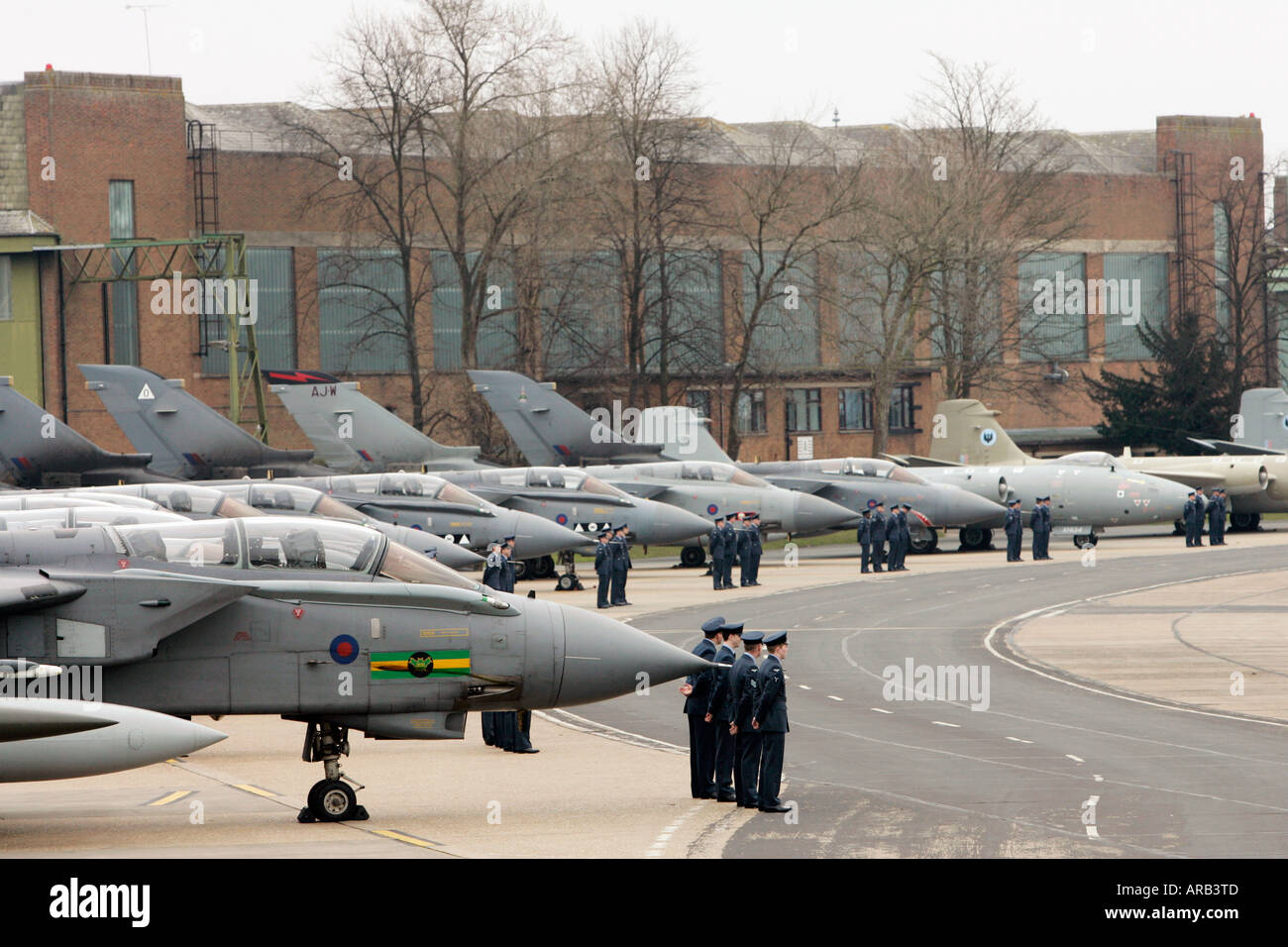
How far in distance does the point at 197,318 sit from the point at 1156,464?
33585mm

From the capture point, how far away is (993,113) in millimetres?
67562

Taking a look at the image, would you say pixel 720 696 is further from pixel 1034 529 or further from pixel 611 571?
pixel 1034 529

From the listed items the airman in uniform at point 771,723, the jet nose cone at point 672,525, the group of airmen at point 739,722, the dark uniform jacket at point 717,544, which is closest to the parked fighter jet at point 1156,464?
the jet nose cone at point 672,525

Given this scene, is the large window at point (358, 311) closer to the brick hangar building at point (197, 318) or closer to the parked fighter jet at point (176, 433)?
the brick hangar building at point (197, 318)

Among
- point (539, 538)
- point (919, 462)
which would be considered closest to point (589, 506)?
point (539, 538)

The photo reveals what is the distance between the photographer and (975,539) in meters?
48.0

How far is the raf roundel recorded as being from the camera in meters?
13.3

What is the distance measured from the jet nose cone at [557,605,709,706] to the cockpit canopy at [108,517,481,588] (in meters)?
1.12

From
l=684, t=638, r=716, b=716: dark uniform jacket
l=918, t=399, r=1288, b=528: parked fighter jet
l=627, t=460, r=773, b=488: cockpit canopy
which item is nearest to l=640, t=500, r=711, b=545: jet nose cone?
l=627, t=460, r=773, b=488: cockpit canopy

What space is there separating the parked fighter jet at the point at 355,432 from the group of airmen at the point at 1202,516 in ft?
66.1

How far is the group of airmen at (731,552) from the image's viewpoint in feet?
118

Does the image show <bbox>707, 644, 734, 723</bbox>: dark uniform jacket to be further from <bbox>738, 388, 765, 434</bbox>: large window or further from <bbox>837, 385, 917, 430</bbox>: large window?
<bbox>837, 385, 917, 430</bbox>: large window
